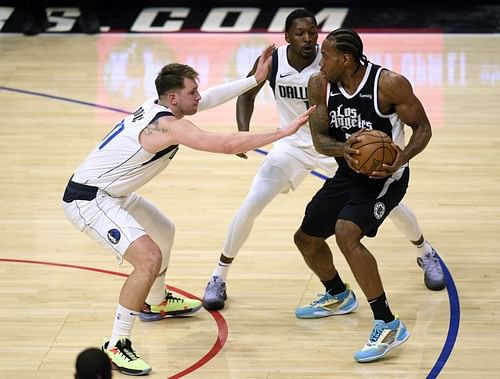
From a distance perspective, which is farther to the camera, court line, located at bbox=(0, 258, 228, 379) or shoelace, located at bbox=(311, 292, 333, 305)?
shoelace, located at bbox=(311, 292, 333, 305)

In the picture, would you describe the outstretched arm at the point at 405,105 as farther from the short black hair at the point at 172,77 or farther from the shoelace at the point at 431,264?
the shoelace at the point at 431,264

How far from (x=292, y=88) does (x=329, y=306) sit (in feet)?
5.62

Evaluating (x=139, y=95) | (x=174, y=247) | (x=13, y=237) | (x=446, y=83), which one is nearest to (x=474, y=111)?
(x=446, y=83)

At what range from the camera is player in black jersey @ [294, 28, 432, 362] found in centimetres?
727

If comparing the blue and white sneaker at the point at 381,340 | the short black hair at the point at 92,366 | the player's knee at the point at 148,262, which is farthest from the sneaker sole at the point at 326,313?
the short black hair at the point at 92,366

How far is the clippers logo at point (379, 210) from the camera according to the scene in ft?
24.1

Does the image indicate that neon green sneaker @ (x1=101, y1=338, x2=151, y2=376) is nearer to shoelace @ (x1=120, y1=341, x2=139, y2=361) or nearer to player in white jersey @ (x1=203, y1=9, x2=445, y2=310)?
shoelace @ (x1=120, y1=341, x2=139, y2=361)

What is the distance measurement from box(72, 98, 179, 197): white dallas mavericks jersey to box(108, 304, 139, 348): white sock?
2.72ft

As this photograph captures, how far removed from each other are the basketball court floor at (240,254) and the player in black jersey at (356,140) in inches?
18.3

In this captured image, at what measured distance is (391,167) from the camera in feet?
23.4

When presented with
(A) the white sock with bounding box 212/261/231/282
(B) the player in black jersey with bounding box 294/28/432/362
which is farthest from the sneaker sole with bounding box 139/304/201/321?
(B) the player in black jersey with bounding box 294/28/432/362

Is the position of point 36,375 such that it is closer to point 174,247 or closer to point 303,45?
point 174,247

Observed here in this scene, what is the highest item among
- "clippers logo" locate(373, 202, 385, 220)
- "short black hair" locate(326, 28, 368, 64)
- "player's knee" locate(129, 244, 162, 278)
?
"short black hair" locate(326, 28, 368, 64)

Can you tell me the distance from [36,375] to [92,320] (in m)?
0.91
